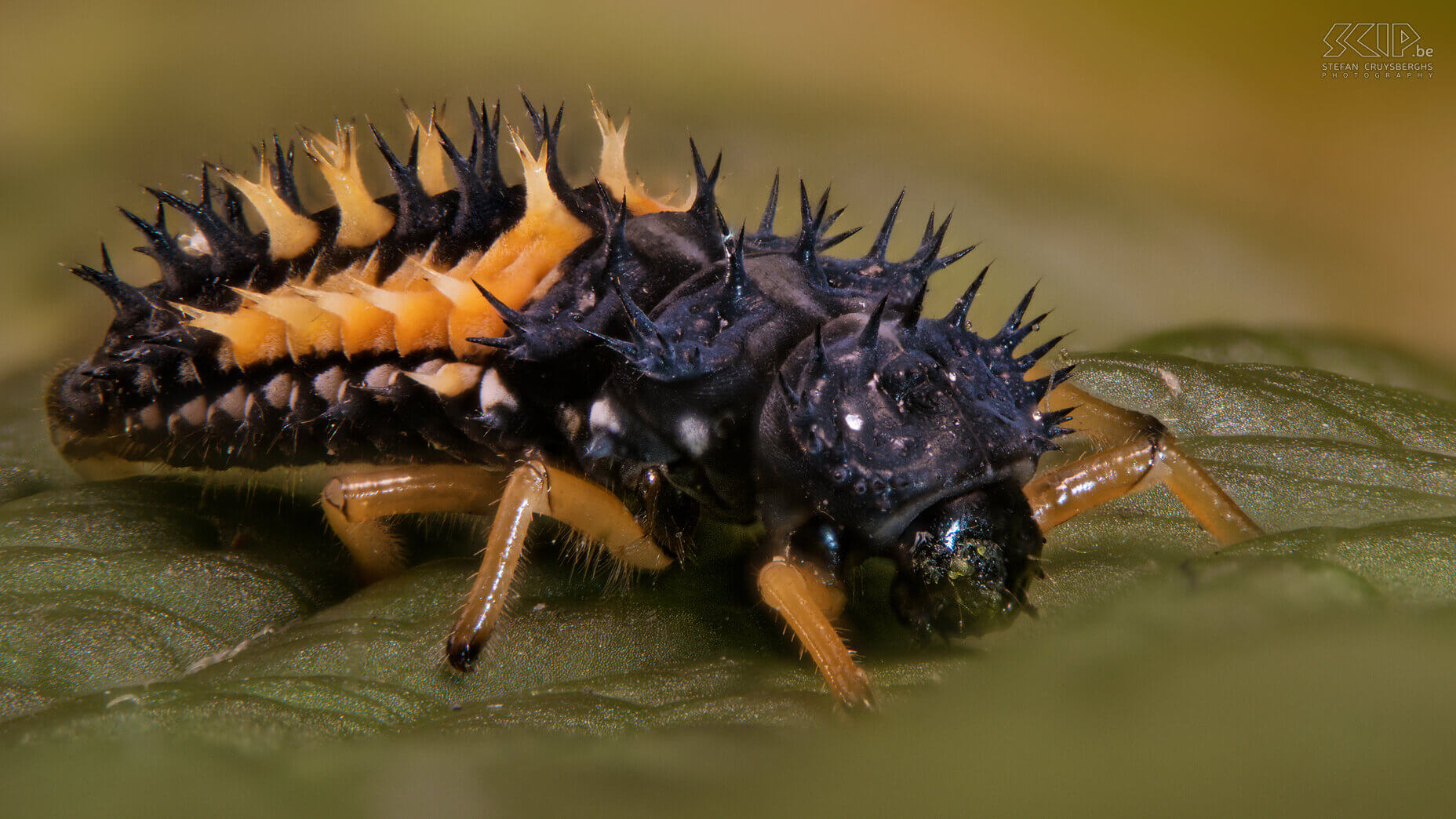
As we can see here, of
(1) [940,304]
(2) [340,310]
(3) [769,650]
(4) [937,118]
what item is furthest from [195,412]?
(4) [937,118]

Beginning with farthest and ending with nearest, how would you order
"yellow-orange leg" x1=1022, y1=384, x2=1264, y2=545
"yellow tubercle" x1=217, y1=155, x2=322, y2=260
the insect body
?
1. "yellow tubercle" x1=217, y1=155, x2=322, y2=260
2. "yellow-orange leg" x1=1022, y1=384, x2=1264, y2=545
3. the insect body

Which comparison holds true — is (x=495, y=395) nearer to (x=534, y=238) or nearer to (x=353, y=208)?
(x=534, y=238)

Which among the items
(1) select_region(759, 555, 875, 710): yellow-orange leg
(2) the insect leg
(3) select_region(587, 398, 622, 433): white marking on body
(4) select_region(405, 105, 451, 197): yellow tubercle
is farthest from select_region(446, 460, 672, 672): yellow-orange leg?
(4) select_region(405, 105, 451, 197): yellow tubercle

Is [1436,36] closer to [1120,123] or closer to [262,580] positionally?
[1120,123]

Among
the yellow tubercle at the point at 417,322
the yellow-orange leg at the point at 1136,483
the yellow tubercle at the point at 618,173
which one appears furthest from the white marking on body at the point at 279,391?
the yellow-orange leg at the point at 1136,483

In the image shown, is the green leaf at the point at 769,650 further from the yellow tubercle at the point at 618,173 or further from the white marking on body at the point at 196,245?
the yellow tubercle at the point at 618,173

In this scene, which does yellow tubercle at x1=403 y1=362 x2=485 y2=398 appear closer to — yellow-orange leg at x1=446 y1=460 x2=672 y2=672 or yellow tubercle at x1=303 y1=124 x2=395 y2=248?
yellow-orange leg at x1=446 y1=460 x2=672 y2=672
